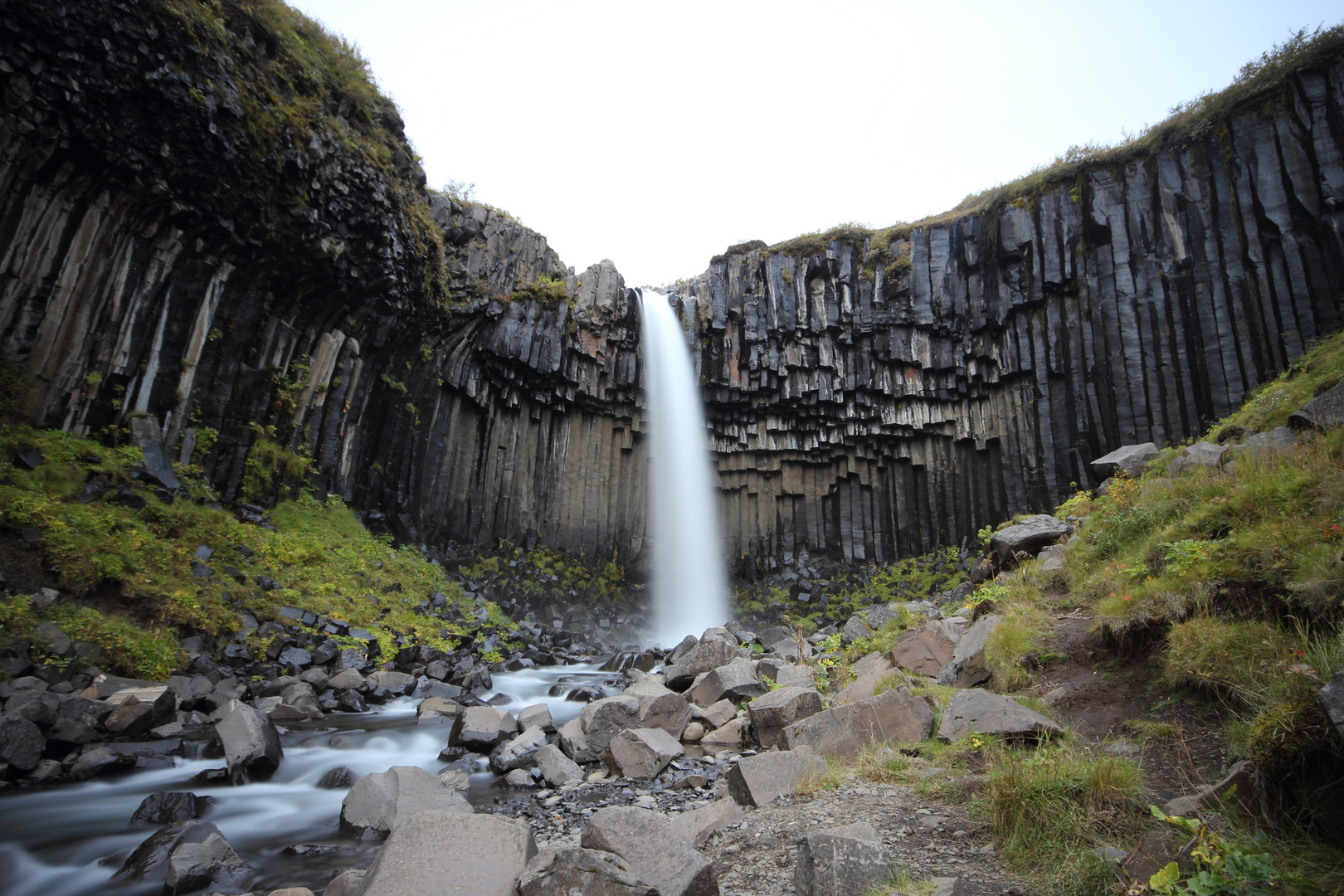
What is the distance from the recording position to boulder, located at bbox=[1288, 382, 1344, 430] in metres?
6.50

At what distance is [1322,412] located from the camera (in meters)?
6.76

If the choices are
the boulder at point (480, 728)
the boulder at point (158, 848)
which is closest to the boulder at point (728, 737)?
the boulder at point (480, 728)

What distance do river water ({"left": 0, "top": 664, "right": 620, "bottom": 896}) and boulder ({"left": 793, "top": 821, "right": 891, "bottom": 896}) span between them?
3.54 metres

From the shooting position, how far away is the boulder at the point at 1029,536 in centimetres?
925

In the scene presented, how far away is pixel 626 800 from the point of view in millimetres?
5621

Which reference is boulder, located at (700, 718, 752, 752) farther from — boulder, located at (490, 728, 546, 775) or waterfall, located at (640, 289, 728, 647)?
waterfall, located at (640, 289, 728, 647)

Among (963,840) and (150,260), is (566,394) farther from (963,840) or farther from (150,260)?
(963,840)

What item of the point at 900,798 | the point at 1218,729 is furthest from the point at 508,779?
the point at 1218,729

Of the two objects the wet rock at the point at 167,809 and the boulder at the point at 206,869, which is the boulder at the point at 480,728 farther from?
the boulder at the point at 206,869

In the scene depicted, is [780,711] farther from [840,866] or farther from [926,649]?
[840,866]

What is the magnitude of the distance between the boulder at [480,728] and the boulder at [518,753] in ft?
1.16

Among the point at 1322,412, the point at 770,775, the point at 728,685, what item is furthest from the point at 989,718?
the point at 1322,412

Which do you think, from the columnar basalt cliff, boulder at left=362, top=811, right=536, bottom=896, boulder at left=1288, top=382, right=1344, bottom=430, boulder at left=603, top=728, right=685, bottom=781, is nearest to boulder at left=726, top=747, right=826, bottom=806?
boulder at left=362, top=811, right=536, bottom=896

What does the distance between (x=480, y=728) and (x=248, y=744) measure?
2360 mm
